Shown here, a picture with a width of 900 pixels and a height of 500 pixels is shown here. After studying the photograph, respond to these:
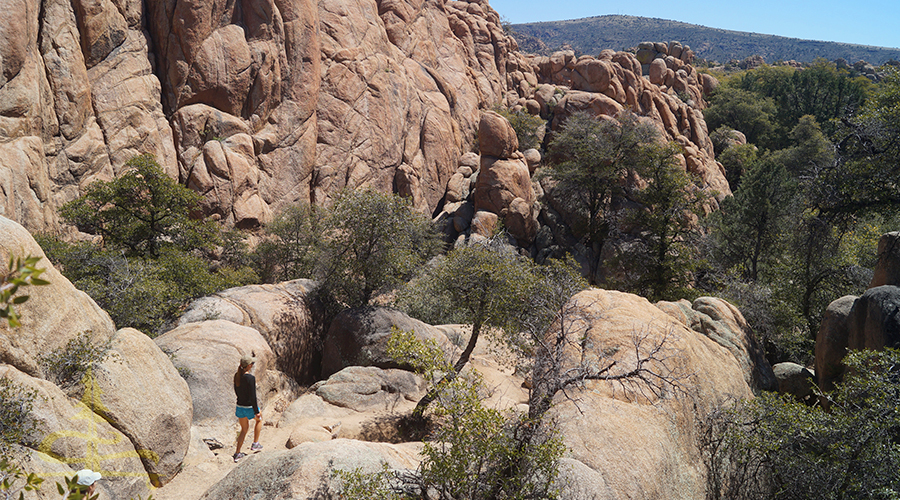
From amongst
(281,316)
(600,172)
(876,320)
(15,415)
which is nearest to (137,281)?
(281,316)

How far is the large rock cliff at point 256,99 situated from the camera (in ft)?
77.8

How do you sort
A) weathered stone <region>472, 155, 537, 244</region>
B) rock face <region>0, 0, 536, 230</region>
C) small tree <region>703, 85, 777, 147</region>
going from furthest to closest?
small tree <region>703, 85, 777, 147</region>, weathered stone <region>472, 155, 537, 244</region>, rock face <region>0, 0, 536, 230</region>

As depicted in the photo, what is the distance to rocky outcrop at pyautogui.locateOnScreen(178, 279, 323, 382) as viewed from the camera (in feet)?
53.3

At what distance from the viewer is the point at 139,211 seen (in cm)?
2105

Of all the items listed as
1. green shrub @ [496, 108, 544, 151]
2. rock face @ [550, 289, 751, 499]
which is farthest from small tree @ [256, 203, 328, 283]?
green shrub @ [496, 108, 544, 151]

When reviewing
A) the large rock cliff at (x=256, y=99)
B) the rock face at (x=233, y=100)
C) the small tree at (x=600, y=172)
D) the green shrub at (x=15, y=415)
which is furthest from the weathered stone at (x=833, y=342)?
the large rock cliff at (x=256, y=99)

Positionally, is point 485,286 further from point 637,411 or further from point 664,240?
point 664,240

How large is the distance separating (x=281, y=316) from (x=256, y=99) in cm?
2391

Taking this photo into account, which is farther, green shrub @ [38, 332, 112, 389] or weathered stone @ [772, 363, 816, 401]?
weathered stone @ [772, 363, 816, 401]

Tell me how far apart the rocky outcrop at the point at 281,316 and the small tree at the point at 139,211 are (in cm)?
606

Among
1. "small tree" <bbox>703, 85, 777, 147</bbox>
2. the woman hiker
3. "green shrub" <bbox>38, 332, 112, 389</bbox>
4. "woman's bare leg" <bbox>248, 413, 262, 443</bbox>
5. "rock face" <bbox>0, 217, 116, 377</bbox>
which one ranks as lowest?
"woman's bare leg" <bbox>248, 413, 262, 443</bbox>

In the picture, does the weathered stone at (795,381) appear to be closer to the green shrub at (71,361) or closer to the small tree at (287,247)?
the green shrub at (71,361)

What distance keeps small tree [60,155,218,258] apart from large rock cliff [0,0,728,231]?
3218 mm

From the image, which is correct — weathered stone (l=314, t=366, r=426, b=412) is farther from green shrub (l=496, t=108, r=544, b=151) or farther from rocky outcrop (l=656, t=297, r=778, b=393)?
green shrub (l=496, t=108, r=544, b=151)
